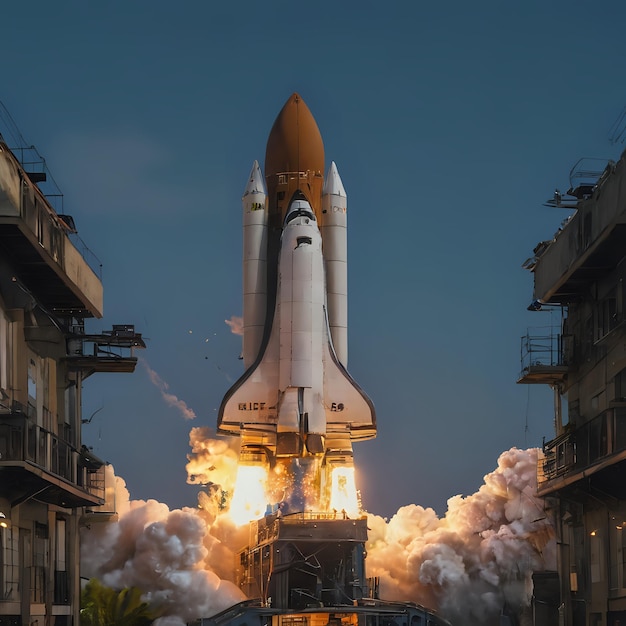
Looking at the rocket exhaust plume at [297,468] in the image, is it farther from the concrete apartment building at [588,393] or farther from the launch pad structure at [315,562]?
the concrete apartment building at [588,393]

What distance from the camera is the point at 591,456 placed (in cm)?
3981

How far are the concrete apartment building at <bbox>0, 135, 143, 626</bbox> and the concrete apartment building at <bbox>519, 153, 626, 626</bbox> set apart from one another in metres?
13.1

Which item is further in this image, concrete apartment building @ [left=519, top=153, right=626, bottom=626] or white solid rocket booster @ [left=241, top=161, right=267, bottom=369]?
white solid rocket booster @ [left=241, top=161, right=267, bottom=369]

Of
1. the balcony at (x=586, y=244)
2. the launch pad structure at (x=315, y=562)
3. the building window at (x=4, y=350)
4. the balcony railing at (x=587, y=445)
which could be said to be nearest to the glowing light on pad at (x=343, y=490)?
the launch pad structure at (x=315, y=562)

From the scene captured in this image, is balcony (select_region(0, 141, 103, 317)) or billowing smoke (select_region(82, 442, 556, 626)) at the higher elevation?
balcony (select_region(0, 141, 103, 317))

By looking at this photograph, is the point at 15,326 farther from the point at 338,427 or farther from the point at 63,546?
the point at 338,427

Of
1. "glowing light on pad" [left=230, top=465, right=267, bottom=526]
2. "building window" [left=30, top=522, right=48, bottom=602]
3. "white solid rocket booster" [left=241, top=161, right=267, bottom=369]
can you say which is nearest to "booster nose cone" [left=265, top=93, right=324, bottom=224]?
"white solid rocket booster" [left=241, top=161, right=267, bottom=369]

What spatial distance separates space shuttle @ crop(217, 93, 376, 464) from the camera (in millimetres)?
55750

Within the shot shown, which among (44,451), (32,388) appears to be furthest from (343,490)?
(44,451)

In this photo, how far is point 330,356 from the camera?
190 feet

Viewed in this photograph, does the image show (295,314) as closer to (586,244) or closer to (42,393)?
(42,393)

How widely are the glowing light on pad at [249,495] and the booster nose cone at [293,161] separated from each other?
9.79 m

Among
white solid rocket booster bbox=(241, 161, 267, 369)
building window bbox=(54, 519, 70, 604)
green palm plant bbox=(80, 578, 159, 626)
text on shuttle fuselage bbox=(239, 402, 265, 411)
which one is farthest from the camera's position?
white solid rocket booster bbox=(241, 161, 267, 369)

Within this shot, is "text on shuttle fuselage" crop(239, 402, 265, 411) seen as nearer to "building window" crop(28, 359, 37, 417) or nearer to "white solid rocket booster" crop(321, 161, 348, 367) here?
"white solid rocket booster" crop(321, 161, 348, 367)
